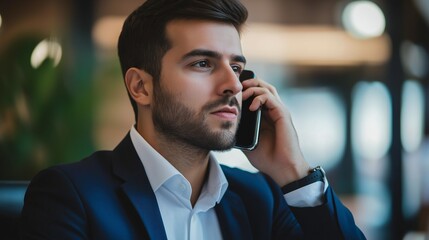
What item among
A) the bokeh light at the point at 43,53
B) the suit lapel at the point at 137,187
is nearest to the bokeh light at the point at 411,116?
the bokeh light at the point at 43,53

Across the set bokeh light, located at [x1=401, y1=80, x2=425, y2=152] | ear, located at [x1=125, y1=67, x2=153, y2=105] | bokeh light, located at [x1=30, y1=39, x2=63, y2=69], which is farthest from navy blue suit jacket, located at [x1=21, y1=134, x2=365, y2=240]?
bokeh light, located at [x1=401, y1=80, x2=425, y2=152]

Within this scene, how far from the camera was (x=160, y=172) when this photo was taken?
132 centimetres

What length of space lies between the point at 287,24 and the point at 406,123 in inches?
45.0

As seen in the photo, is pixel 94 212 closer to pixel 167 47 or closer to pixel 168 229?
pixel 168 229

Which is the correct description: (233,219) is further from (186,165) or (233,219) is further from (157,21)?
(157,21)

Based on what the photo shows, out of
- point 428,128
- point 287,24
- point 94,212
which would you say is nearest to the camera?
point 94,212

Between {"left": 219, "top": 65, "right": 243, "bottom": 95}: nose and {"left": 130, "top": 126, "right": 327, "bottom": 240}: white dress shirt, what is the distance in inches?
8.7

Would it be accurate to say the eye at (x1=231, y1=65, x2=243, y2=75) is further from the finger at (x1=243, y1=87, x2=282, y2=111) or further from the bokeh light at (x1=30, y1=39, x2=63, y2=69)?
the bokeh light at (x1=30, y1=39, x2=63, y2=69)

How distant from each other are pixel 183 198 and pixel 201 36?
38 centimetres

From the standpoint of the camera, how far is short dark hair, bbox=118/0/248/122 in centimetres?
130

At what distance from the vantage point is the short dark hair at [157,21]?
4.27 feet

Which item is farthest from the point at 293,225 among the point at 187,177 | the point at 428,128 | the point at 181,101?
the point at 428,128

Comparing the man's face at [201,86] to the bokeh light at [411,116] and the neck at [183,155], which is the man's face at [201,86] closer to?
the neck at [183,155]

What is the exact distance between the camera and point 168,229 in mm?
1288
